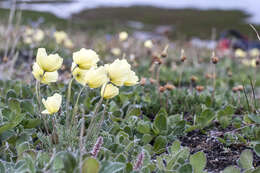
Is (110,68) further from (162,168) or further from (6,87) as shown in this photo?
(6,87)

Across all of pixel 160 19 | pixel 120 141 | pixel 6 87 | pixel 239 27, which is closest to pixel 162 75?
pixel 6 87

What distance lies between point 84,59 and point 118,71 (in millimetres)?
156

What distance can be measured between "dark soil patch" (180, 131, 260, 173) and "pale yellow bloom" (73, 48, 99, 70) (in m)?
0.79

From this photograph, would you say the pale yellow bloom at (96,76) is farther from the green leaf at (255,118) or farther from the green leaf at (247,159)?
the green leaf at (255,118)

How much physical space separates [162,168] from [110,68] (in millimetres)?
→ 488

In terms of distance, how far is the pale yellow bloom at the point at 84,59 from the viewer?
1.37 m

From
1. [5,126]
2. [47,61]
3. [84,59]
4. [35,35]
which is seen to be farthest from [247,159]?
[35,35]

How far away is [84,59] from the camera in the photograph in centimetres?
137

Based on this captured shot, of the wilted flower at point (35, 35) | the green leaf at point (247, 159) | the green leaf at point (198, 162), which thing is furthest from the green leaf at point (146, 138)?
the wilted flower at point (35, 35)

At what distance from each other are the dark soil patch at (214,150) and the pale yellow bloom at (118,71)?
26.8 inches

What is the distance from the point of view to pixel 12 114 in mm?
1861

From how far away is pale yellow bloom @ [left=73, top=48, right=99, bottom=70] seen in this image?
4.49 feet

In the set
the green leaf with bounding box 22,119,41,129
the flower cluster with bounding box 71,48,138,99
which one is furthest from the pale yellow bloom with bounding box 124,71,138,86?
the green leaf with bounding box 22,119,41,129

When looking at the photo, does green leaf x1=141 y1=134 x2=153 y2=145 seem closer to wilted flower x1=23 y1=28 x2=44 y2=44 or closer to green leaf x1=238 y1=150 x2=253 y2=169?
Answer: green leaf x1=238 y1=150 x2=253 y2=169
